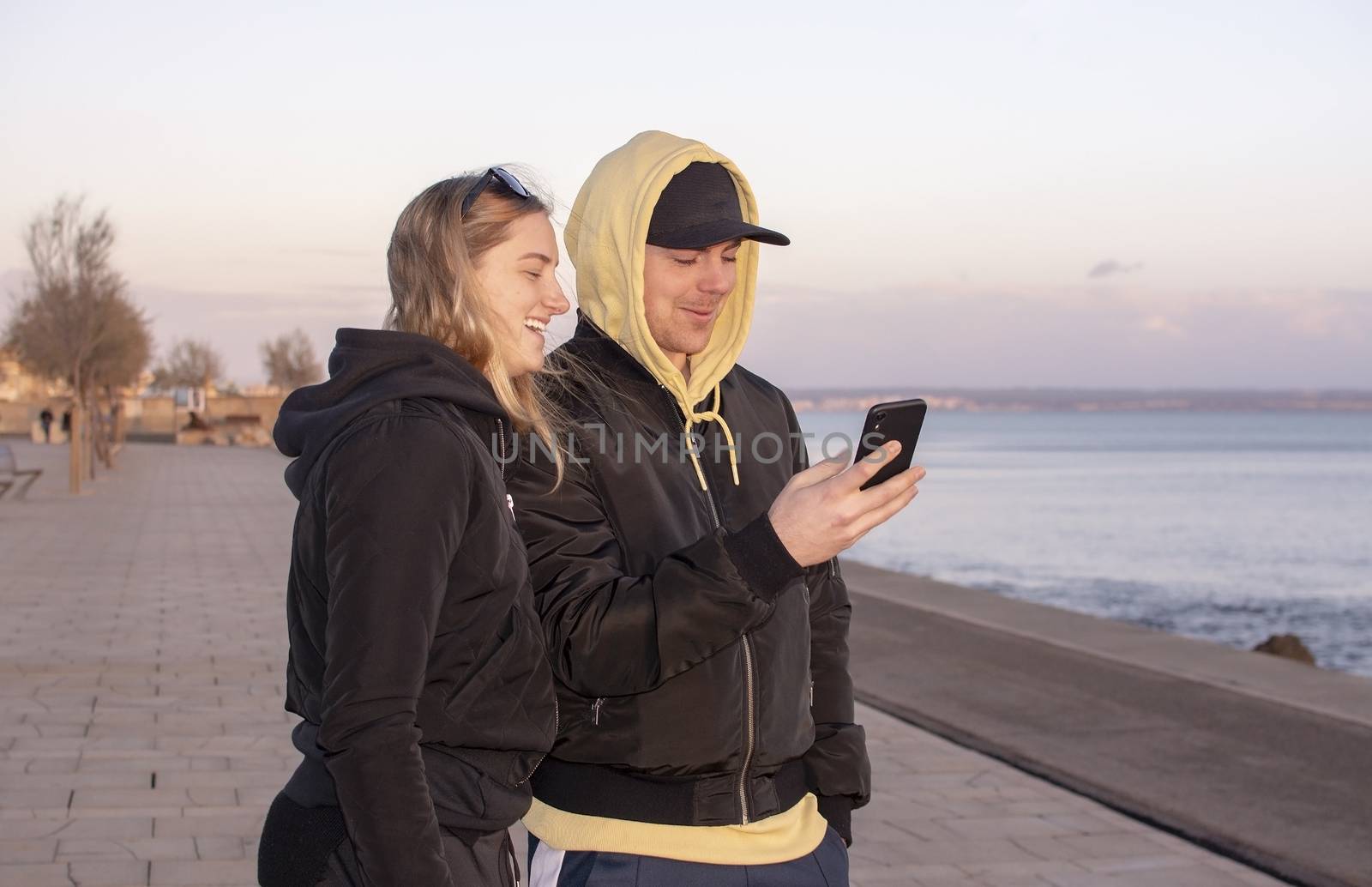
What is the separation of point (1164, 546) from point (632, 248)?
1592 inches

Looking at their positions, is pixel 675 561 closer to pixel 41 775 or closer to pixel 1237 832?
pixel 1237 832

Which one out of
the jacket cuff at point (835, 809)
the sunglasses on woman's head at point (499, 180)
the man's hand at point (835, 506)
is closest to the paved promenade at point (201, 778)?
the jacket cuff at point (835, 809)

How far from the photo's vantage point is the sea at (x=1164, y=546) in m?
25.8

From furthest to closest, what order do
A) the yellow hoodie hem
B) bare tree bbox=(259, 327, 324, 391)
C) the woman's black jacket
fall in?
1. bare tree bbox=(259, 327, 324, 391)
2. the yellow hoodie hem
3. the woman's black jacket

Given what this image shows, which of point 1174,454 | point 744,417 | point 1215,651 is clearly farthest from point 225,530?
point 1174,454

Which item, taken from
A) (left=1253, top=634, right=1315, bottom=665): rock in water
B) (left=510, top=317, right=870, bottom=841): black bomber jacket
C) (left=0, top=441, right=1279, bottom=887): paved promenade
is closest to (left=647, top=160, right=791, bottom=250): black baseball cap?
(left=510, top=317, right=870, bottom=841): black bomber jacket

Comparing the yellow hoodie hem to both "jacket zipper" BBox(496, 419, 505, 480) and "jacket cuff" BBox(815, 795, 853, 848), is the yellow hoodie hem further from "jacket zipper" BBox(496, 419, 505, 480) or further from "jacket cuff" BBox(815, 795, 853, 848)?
"jacket zipper" BBox(496, 419, 505, 480)

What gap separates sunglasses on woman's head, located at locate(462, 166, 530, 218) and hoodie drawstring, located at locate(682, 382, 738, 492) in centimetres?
54

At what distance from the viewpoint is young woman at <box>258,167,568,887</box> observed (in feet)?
6.18

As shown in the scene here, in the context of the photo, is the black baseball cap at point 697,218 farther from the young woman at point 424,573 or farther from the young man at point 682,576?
the young woman at point 424,573

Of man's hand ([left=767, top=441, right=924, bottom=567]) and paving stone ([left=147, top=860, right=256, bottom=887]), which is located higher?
man's hand ([left=767, top=441, right=924, bottom=567])

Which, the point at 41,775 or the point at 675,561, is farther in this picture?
the point at 41,775

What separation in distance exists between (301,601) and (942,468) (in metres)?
87.6

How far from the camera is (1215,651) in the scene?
9.88 meters
